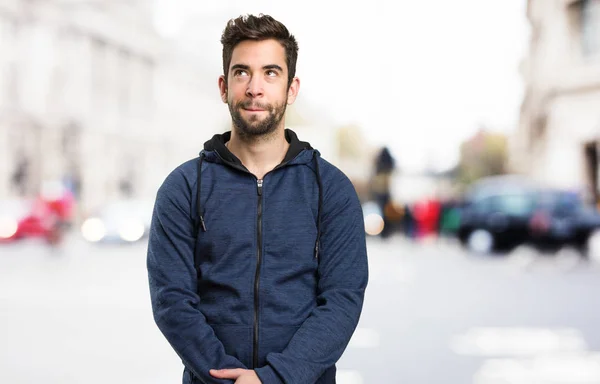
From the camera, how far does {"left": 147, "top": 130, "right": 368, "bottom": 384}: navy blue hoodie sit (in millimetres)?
2346

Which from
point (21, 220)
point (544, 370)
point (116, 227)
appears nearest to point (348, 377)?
point (544, 370)

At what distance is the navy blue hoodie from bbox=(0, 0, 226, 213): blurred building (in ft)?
113

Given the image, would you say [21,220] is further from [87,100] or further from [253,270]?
[87,100]

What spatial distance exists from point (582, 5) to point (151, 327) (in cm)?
3049

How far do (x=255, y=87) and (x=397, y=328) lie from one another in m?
6.64

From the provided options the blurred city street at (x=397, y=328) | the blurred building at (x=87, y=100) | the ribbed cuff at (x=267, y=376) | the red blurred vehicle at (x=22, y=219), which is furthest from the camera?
the blurred building at (x=87, y=100)

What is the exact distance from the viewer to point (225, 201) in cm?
241

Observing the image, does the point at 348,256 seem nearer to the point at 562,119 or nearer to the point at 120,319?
the point at 120,319

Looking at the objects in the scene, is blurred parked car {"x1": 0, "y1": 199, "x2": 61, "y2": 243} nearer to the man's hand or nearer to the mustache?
the mustache

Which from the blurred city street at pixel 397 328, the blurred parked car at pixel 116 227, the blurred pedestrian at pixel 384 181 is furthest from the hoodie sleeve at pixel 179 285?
the blurred parked car at pixel 116 227

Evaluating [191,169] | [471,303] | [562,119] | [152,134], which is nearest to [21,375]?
[191,169]

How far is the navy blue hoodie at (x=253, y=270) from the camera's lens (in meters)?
2.35

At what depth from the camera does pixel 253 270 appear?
2367 mm

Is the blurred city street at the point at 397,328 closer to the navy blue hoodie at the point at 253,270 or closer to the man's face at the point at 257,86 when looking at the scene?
the navy blue hoodie at the point at 253,270
